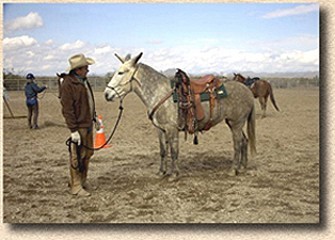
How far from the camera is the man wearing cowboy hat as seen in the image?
92.6 inches

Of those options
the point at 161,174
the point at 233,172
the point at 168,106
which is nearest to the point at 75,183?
the point at 161,174

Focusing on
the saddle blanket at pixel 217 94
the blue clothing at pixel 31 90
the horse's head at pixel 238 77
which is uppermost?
the horse's head at pixel 238 77

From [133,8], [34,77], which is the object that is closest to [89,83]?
[34,77]

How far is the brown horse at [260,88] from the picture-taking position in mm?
2594

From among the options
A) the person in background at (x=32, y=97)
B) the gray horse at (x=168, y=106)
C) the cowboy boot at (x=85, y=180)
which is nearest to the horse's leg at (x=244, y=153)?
the gray horse at (x=168, y=106)

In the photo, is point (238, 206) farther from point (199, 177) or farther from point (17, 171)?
point (17, 171)

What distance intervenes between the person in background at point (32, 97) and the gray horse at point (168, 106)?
463 mm

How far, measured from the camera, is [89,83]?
96.3 inches

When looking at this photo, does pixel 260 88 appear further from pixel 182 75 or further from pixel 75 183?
pixel 75 183

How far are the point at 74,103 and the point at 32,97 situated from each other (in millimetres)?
327

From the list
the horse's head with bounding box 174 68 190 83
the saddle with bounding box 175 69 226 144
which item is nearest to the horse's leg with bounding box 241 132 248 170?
Result: the saddle with bounding box 175 69 226 144

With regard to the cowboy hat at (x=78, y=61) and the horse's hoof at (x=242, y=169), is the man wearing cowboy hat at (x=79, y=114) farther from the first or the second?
the horse's hoof at (x=242, y=169)

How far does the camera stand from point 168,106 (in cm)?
255

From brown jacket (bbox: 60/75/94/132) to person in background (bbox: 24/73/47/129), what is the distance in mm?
219
